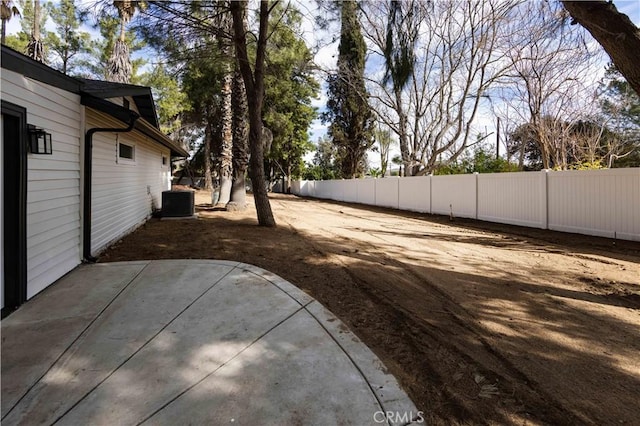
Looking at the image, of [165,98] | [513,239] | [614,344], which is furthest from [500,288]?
[165,98]

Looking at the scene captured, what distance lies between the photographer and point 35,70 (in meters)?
4.02

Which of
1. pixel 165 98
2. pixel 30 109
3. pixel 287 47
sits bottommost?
pixel 30 109

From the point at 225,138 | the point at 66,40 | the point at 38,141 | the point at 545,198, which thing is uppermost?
the point at 66,40

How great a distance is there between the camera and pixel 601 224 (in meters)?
8.22

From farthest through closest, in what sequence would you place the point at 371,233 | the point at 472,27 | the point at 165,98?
the point at 165,98
the point at 472,27
the point at 371,233

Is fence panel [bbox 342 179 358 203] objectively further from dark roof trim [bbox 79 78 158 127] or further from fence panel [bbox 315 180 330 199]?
dark roof trim [bbox 79 78 158 127]

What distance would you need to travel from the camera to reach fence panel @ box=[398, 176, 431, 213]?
15.0 metres

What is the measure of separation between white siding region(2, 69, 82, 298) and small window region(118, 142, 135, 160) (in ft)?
9.39

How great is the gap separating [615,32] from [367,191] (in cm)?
1655

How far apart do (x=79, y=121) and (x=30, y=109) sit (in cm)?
149

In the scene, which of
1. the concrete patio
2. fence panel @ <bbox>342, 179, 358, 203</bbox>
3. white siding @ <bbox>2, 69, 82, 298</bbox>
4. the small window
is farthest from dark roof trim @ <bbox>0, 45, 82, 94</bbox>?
fence panel @ <bbox>342, 179, 358, 203</bbox>

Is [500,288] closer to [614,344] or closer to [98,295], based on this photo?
[614,344]

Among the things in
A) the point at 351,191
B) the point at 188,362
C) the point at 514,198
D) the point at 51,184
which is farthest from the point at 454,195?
the point at 188,362

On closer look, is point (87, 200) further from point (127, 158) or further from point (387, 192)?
point (387, 192)
